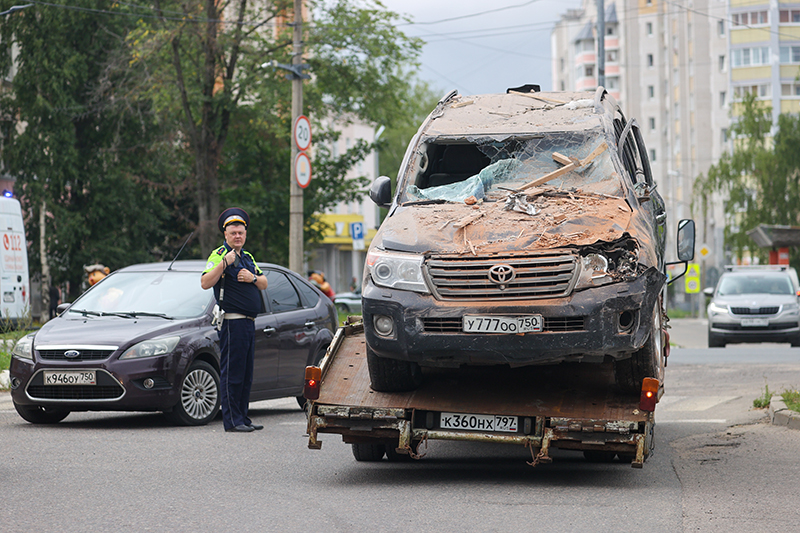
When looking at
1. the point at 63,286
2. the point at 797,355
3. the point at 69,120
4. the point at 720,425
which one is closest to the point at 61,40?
the point at 69,120

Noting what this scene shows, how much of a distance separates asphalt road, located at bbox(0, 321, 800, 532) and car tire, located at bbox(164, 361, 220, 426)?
17cm

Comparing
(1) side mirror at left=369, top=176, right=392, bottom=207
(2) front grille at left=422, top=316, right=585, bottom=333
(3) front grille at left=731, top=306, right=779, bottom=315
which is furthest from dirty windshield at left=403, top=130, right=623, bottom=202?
(3) front grille at left=731, top=306, right=779, bottom=315

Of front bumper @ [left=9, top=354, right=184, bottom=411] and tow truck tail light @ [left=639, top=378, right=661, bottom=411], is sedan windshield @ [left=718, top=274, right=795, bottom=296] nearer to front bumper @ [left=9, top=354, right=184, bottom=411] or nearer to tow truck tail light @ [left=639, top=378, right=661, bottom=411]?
front bumper @ [left=9, top=354, right=184, bottom=411]

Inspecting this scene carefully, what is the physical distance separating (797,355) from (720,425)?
31.5ft

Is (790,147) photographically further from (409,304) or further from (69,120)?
(409,304)

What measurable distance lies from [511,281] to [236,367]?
14.0ft

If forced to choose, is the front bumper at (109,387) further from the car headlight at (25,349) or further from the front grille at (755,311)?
the front grille at (755,311)

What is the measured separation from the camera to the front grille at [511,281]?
7.40m

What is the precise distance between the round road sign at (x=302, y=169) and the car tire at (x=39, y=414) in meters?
9.31

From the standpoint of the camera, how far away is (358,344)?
9.25 meters

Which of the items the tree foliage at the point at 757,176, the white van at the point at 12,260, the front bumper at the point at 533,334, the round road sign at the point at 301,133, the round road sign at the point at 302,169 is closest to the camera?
the front bumper at the point at 533,334

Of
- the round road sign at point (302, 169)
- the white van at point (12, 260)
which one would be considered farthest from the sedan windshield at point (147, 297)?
the white van at point (12, 260)

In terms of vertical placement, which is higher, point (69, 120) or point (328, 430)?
point (69, 120)

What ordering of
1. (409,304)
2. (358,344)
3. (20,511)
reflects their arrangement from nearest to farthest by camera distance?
1. (20,511)
2. (409,304)
3. (358,344)
